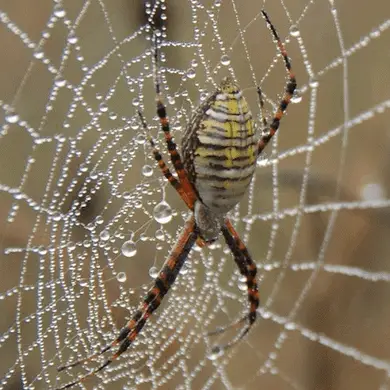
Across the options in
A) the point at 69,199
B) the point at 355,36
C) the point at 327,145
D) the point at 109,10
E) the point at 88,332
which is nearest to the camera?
the point at 69,199

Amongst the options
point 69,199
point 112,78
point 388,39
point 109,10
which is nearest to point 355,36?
point 388,39

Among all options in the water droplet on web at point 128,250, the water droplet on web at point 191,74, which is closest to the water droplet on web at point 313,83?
the water droplet on web at point 191,74

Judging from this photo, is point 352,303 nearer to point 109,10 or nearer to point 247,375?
point 247,375

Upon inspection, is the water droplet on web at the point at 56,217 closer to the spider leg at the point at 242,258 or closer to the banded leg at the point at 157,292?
the banded leg at the point at 157,292

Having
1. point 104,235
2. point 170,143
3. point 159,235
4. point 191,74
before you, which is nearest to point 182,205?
point 159,235

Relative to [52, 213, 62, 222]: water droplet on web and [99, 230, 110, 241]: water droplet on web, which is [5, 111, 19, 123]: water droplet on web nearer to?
[52, 213, 62, 222]: water droplet on web

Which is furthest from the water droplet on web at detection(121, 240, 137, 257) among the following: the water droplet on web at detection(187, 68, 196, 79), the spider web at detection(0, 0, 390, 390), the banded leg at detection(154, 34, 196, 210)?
the water droplet on web at detection(187, 68, 196, 79)

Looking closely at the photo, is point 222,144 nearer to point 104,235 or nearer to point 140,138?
point 140,138
